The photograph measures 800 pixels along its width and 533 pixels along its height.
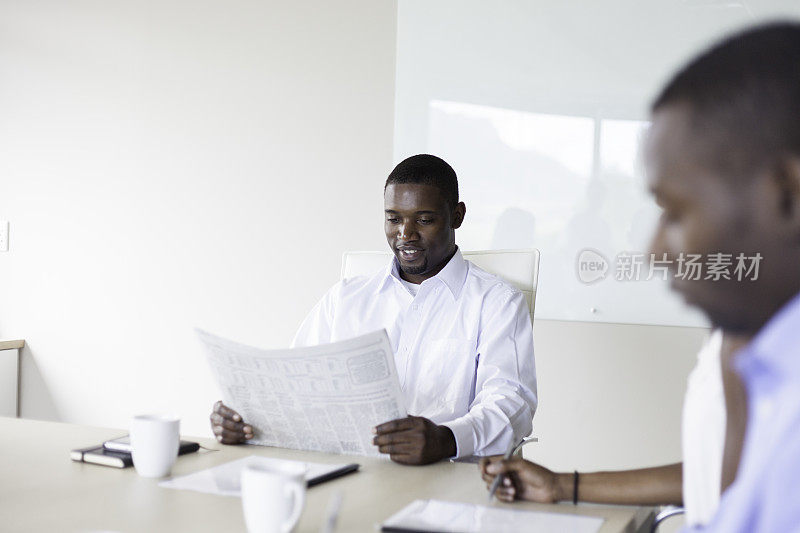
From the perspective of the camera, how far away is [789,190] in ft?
1.55

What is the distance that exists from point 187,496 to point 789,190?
804 mm

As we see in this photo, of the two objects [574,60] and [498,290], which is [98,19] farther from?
[498,290]

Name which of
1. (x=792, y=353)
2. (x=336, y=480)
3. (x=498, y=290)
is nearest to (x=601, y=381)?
(x=498, y=290)

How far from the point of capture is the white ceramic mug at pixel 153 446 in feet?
3.57

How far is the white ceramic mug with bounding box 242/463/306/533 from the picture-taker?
0.80 m

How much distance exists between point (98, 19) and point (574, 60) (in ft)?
5.82

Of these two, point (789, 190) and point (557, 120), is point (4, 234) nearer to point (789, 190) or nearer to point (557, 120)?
point (557, 120)

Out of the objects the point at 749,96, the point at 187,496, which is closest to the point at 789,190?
the point at 749,96

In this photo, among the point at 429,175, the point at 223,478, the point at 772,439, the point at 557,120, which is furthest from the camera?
the point at 557,120

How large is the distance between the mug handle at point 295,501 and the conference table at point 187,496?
0.06m

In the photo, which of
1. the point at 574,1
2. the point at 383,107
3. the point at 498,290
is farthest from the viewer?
the point at 383,107

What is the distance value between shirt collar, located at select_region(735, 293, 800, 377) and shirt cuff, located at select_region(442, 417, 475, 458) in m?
0.82

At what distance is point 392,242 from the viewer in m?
1.82

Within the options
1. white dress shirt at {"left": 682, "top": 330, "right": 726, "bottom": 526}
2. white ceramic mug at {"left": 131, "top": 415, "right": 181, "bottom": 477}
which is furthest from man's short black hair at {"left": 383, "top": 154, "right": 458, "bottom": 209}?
white dress shirt at {"left": 682, "top": 330, "right": 726, "bottom": 526}
